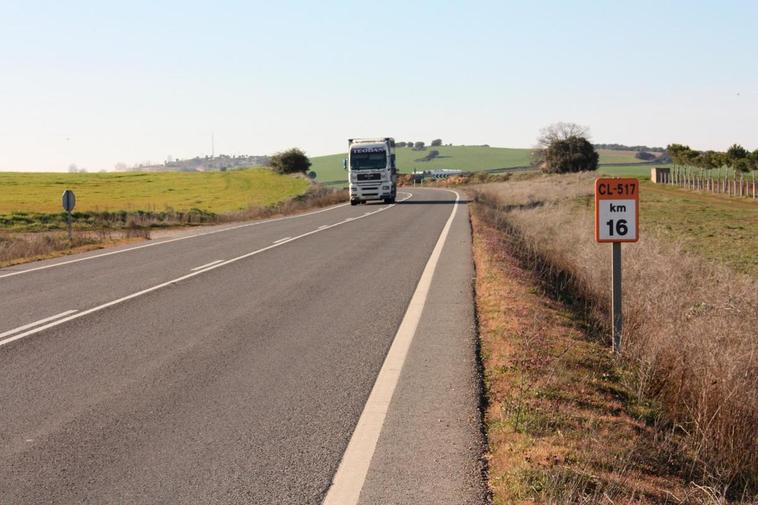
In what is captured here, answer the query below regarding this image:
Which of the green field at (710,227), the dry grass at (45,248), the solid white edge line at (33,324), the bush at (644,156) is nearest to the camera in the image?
the solid white edge line at (33,324)

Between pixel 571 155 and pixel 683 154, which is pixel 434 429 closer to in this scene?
pixel 683 154

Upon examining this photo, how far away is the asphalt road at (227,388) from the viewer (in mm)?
4820

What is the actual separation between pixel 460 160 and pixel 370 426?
586ft

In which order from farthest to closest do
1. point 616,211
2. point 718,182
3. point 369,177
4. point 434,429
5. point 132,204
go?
point 718,182 → point 132,204 → point 369,177 → point 616,211 → point 434,429

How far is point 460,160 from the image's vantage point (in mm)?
182250

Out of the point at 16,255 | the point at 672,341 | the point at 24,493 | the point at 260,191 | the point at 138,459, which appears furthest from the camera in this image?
the point at 260,191

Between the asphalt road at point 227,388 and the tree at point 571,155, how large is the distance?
3919 inches

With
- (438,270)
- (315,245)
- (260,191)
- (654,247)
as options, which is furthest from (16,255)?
(260,191)

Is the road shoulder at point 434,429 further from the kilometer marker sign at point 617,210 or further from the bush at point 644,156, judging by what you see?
the bush at point 644,156

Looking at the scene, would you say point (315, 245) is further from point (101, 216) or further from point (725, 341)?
point (101, 216)

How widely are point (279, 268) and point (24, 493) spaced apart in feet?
35.9

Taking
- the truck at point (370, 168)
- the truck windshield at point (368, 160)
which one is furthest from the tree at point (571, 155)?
the truck windshield at point (368, 160)

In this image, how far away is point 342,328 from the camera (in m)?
9.41

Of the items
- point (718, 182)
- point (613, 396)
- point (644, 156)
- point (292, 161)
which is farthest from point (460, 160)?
point (613, 396)
